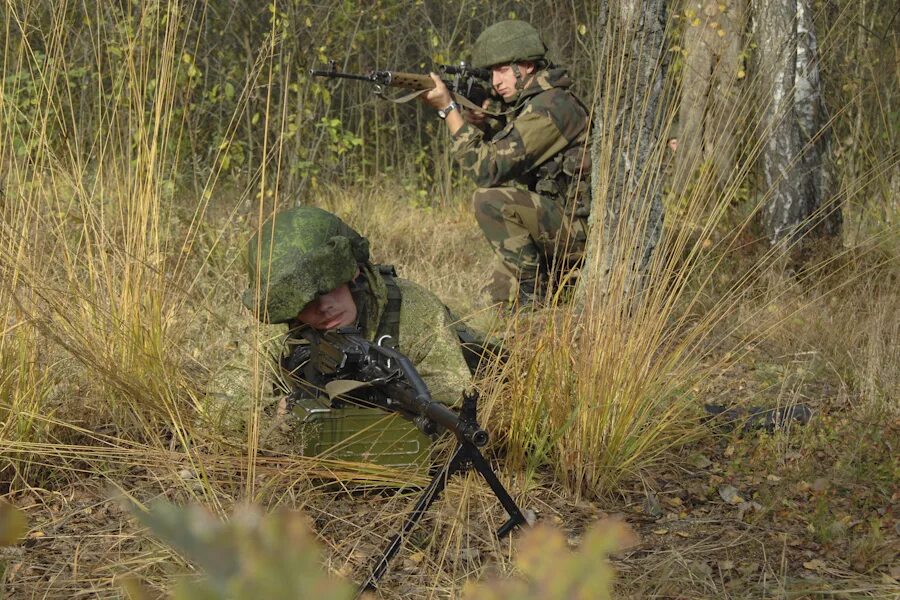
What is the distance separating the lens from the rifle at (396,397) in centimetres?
192

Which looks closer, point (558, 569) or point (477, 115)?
point (558, 569)

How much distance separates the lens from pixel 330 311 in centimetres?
255

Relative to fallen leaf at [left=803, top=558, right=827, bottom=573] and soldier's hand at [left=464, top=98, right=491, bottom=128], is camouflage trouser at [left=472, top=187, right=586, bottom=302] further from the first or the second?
fallen leaf at [left=803, top=558, right=827, bottom=573]

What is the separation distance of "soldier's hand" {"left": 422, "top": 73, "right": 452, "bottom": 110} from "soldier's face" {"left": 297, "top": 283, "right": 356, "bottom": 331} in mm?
2545

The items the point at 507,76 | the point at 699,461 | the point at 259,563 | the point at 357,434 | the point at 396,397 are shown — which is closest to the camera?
the point at 259,563

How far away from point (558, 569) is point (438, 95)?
4663 mm

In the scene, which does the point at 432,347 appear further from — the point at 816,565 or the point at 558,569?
the point at 558,569

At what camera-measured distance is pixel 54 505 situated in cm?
257

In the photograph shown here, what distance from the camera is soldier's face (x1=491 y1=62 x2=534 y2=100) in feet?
16.7

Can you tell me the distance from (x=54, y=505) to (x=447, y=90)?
306 cm

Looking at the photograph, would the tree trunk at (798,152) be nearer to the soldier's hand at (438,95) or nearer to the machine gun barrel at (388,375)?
the soldier's hand at (438,95)

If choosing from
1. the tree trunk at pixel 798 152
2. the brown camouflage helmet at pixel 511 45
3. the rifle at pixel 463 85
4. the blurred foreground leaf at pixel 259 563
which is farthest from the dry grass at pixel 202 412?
the brown camouflage helmet at pixel 511 45

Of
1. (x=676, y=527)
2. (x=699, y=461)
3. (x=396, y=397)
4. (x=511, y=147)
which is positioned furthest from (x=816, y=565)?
(x=511, y=147)

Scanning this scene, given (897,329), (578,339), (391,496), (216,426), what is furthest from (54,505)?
(897,329)
